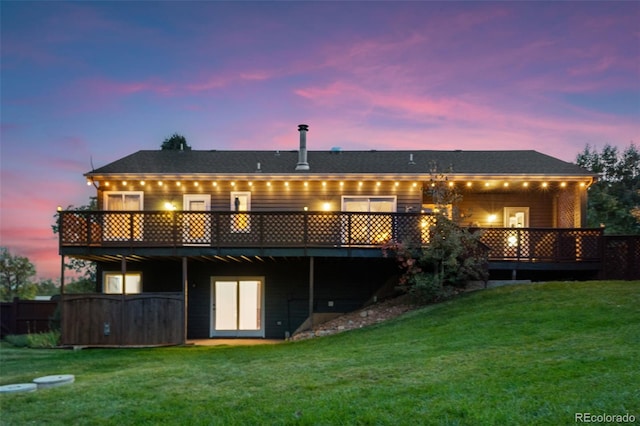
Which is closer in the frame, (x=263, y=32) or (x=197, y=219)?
(x=197, y=219)

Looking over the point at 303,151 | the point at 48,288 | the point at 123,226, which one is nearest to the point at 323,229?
the point at 303,151

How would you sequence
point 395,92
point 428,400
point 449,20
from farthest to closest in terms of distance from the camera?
point 395,92 → point 449,20 → point 428,400

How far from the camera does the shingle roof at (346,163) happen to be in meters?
17.8

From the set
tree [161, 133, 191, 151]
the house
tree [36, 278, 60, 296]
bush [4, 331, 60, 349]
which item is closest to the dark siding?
the house

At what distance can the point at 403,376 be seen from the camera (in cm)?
720

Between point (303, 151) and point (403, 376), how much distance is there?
1230cm

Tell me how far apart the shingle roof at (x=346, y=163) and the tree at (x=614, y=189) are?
6288mm

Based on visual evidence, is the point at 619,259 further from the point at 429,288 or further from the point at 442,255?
the point at 429,288

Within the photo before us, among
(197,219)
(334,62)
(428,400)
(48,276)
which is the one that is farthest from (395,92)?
(48,276)

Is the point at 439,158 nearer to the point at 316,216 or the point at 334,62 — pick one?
the point at 334,62

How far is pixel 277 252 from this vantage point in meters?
15.3

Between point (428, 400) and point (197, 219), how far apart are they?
35.5 feet

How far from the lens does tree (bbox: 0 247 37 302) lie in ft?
121

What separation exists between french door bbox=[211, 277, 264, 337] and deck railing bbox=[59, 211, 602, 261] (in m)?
3.02
